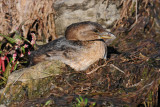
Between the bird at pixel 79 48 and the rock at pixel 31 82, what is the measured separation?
0.70 feet

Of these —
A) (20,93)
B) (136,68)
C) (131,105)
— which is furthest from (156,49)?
(20,93)

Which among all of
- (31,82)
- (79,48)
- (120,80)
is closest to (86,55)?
(79,48)

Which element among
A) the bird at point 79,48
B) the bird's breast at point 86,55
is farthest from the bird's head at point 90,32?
the bird's breast at point 86,55

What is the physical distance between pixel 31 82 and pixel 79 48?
3.65 feet

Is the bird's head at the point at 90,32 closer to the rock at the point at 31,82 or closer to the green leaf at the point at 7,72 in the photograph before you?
the rock at the point at 31,82

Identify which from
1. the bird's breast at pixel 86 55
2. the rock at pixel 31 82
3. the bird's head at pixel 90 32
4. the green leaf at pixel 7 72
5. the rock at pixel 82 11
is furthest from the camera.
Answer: the rock at pixel 82 11

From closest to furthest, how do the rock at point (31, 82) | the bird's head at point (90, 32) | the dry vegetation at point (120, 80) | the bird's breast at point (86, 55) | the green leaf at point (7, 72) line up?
1. the dry vegetation at point (120, 80)
2. the rock at point (31, 82)
3. the bird's breast at point (86, 55)
4. the bird's head at point (90, 32)
5. the green leaf at point (7, 72)

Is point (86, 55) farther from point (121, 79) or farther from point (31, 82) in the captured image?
point (31, 82)

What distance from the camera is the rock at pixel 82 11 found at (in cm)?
665

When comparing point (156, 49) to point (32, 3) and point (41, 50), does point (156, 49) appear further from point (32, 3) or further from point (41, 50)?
point (32, 3)

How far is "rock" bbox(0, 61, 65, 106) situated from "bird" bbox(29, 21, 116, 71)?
0.70ft

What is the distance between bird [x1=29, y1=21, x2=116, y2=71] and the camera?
16.7ft

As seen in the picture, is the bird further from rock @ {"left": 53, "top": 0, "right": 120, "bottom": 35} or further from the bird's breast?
rock @ {"left": 53, "top": 0, "right": 120, "bottom": 35}

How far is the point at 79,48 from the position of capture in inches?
205
